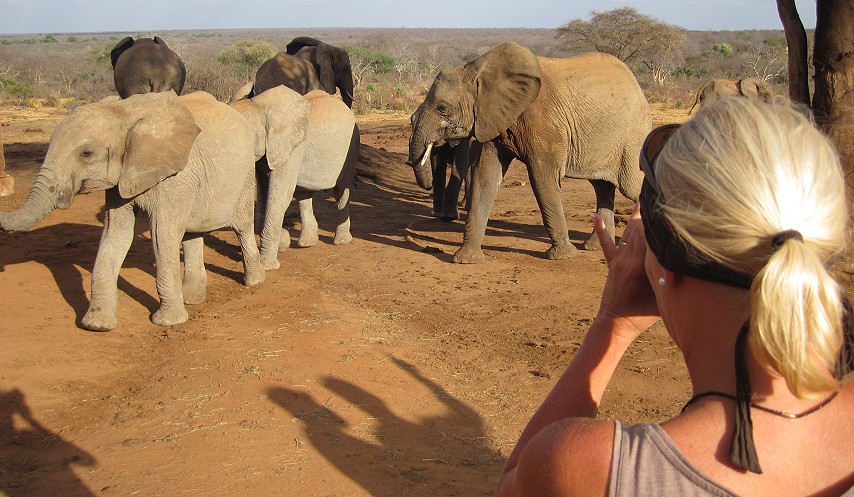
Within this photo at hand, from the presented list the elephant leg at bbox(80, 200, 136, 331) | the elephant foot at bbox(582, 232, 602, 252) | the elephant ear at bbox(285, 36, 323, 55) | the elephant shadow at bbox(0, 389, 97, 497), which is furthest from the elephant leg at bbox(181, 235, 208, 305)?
the elephant ear at bbox(285, 36, 323, 55)

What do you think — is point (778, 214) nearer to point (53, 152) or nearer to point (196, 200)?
point (53, 152)

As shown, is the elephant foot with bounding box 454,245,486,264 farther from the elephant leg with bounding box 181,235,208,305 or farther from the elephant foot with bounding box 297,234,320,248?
the elephant leg with bounding box 181,235,208,305

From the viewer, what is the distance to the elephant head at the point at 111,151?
19.0ft

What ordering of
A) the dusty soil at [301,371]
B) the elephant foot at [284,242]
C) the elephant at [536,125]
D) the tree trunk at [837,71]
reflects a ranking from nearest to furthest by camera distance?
the dusty soil at [301,371] < the tree trunk at [837,71] < the elephant at [536,125] < the elephant foot at [284,242]

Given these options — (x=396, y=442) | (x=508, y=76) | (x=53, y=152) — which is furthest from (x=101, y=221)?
(x=396, y=442)

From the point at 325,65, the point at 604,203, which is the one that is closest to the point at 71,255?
the point at 604,203

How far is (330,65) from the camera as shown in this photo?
693 inches

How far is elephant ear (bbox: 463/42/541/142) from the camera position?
843cm

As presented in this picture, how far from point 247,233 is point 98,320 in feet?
6.03

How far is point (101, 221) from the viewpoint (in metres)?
10.0

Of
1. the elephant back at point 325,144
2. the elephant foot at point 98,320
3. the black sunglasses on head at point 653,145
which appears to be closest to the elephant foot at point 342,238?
the elephant back at point 325,144

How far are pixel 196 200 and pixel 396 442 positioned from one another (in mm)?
3243

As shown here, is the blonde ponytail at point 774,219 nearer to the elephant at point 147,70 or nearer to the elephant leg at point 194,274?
the elephant leg at point 194,274

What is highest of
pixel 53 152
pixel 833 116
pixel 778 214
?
pixel 778 214
